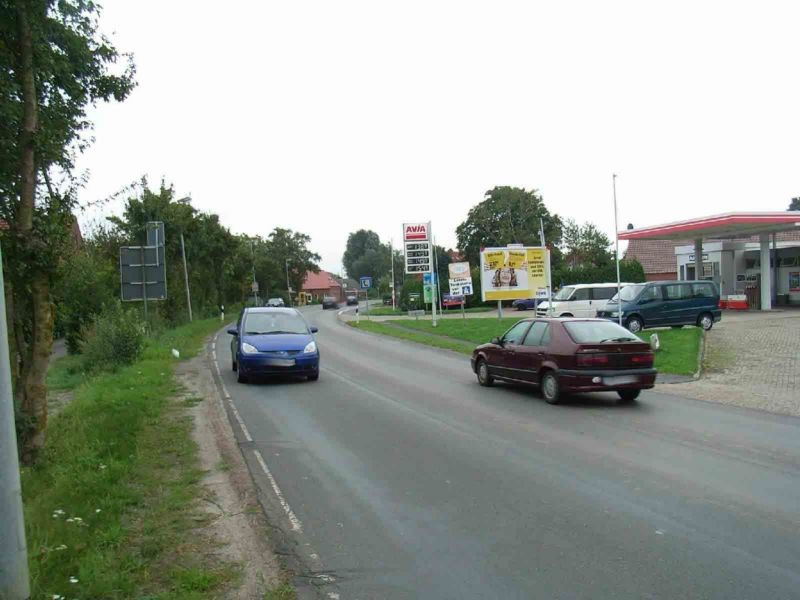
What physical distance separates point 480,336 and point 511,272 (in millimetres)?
4588

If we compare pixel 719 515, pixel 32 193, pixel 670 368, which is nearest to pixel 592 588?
pixel 719 515

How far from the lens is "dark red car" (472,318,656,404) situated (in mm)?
11344

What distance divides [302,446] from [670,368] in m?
10.5

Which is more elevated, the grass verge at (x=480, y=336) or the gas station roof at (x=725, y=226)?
the gas station roof at (x=725, y=226)

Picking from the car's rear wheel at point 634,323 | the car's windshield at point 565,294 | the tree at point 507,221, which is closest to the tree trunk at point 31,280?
the car's rear wheel at point 634,323

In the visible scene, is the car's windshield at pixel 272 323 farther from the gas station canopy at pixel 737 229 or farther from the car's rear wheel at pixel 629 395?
the gas station canopy at pixel 737 229

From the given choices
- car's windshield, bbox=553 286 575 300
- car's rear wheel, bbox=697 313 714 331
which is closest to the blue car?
car's rear wheel, bbox=697 313 714 331

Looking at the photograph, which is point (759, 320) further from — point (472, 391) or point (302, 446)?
point (302, 446)

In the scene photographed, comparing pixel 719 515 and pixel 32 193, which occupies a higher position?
pixel 32 193

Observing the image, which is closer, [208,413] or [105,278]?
[208,413]

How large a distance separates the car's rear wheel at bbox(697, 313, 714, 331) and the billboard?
6.72 metres

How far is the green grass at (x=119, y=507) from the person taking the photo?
4293 millimetres

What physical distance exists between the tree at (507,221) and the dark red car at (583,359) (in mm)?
54587

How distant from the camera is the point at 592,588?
4258 millimetres
